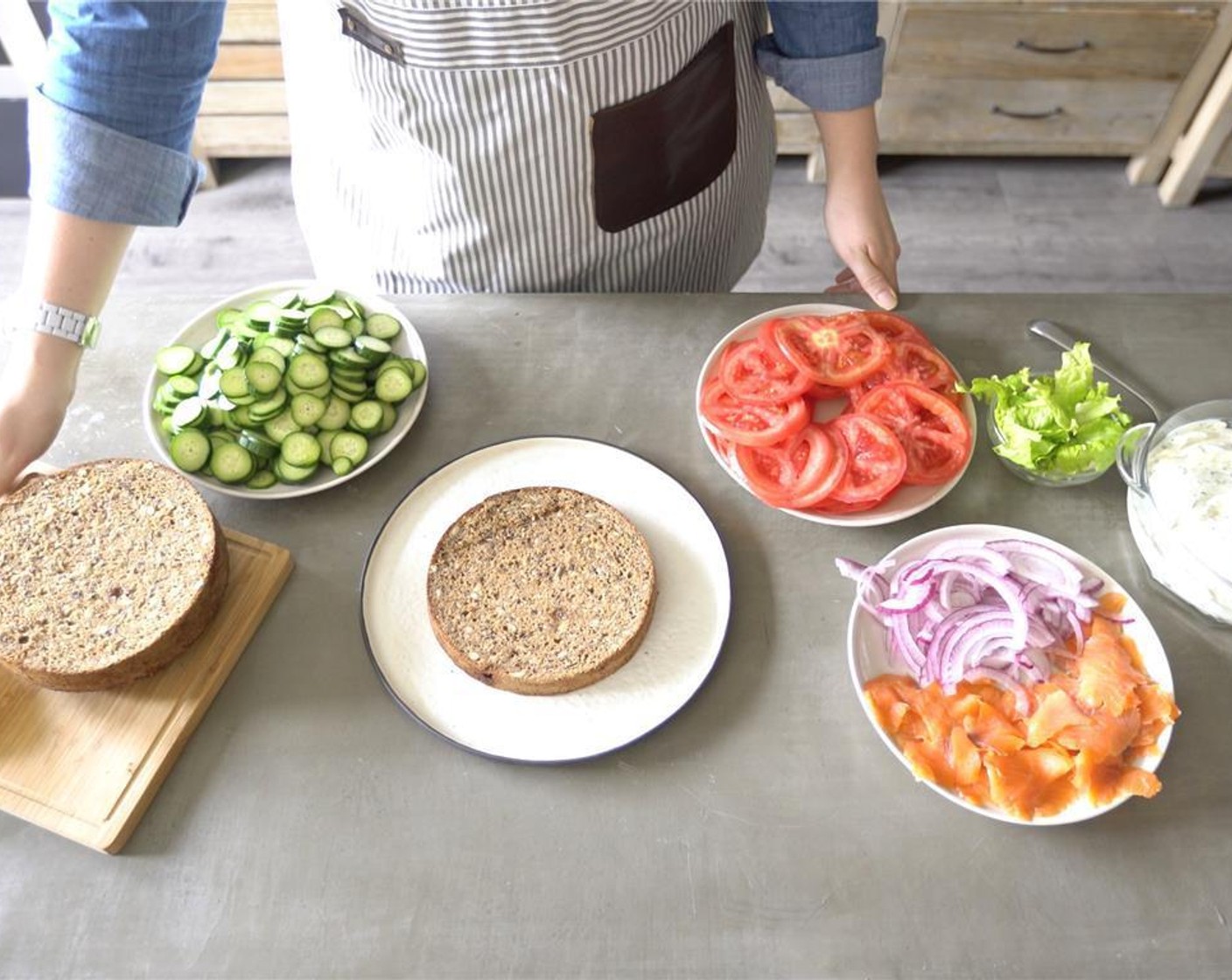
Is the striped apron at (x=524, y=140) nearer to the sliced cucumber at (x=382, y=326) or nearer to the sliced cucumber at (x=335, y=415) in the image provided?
the sliced cucumber at (x=382, y=326)

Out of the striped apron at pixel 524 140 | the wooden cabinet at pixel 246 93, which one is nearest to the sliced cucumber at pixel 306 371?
the striped apron at pixel 524 140

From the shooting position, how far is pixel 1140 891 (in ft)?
4.17

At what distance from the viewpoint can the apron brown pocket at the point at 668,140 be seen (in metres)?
1.62

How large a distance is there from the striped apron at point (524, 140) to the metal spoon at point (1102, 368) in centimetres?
65

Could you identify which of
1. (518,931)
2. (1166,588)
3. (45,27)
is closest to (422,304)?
(518,931)

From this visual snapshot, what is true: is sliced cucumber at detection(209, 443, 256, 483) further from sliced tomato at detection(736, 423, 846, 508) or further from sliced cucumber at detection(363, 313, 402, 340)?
sliced tomato at detection(736, 423, 846, 508)

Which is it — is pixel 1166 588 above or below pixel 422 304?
below

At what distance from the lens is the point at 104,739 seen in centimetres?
134

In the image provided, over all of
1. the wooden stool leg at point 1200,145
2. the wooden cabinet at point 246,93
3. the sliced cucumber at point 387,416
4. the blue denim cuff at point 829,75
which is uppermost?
the blue denim cuff at point 829,75

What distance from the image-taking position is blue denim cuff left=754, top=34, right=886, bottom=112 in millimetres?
1804

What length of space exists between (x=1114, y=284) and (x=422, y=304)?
289cm

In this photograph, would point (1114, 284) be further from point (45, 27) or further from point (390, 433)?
point (45, 27)

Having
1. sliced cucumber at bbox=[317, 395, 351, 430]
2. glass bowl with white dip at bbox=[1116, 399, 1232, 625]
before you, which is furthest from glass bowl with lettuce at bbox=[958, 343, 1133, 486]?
sliced cucumber at bbox=[317, 395, 351, 430]

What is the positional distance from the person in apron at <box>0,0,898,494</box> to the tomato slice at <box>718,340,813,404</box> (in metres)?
0.31
